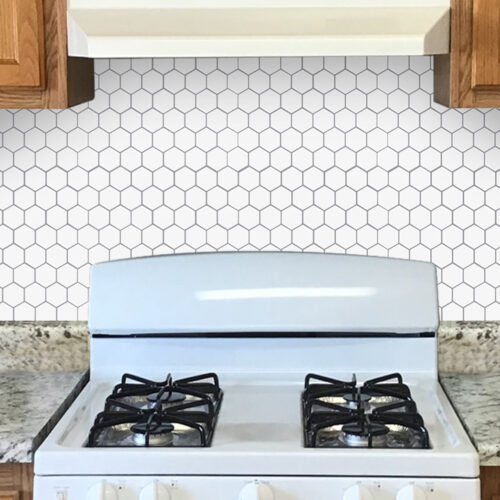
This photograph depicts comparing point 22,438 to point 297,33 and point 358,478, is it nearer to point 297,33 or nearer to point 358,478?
point 358,478

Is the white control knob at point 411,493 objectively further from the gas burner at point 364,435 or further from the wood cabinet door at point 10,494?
the wood cabinet door at point 10,494

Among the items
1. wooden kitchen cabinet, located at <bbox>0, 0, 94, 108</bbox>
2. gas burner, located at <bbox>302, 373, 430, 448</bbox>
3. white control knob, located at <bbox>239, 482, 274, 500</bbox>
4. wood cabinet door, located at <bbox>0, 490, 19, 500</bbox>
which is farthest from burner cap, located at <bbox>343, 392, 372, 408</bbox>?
wooden kitchen cabinet, located at <bbox>0, 0, 94, 108</bbox>

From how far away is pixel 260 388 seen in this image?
8.52 ft

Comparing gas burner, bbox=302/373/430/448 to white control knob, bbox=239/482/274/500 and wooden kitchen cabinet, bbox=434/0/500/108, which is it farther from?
wooden kitchen cabinet, bbox=434/0/500/108

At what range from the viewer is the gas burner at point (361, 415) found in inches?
86.0

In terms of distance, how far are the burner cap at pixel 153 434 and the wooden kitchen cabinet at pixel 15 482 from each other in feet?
0.70

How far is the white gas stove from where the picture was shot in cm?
210

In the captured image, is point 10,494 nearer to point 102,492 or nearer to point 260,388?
point 102,492

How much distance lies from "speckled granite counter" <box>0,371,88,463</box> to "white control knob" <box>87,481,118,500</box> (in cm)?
14

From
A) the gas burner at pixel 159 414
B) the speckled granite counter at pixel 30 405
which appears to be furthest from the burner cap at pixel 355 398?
the speckled granite counter at pixel 30 405

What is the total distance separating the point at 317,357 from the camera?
2629 millimetres

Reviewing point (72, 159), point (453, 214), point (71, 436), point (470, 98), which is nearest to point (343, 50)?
point (470, 98)

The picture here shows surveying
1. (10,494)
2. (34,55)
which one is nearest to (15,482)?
(10,494)

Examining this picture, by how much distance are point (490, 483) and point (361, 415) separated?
11.0 inches
